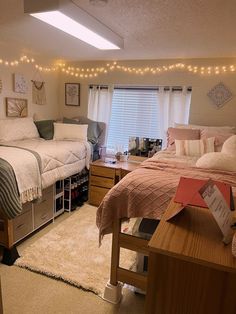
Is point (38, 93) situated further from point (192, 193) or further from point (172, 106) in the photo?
point (192, 193)

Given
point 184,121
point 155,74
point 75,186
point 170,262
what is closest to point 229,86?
point 184,121

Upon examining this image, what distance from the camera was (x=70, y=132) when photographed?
11.7 feet

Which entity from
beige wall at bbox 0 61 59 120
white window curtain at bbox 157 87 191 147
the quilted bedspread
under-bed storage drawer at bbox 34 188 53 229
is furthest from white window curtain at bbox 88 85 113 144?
the quilted bedspread

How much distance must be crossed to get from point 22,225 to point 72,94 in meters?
2.57

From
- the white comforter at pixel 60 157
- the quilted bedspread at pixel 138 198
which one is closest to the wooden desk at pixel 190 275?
the quilted bedspread at pixel 138 198

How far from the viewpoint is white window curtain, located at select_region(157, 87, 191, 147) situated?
3559mm

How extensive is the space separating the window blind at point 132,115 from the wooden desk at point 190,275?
3.08 meters

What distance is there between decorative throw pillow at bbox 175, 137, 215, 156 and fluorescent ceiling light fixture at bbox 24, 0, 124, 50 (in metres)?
1.42

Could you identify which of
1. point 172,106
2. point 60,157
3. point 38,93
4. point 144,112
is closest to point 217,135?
point 172,106

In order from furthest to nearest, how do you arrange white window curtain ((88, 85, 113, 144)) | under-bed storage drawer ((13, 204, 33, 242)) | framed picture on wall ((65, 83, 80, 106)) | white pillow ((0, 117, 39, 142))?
1. framed picture on wall ((65, 83, 80, 106))
2. white window curtain ((88, 85, 113, 144))
3. white pillow ((0, 117, 39, 142))
4. under-bed storage drawer ((13, 204, 33, 242))

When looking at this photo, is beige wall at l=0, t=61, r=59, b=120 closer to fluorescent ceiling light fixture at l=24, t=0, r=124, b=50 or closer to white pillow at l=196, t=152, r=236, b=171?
fluorescent ceiling light fixture at l=24, t=0, r=124, b=50

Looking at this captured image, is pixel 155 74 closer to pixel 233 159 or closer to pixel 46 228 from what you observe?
pixel 233 159

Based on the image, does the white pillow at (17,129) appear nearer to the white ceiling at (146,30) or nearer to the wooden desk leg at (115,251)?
the white ceiling at (146,30)

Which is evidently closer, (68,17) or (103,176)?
(68,17)
